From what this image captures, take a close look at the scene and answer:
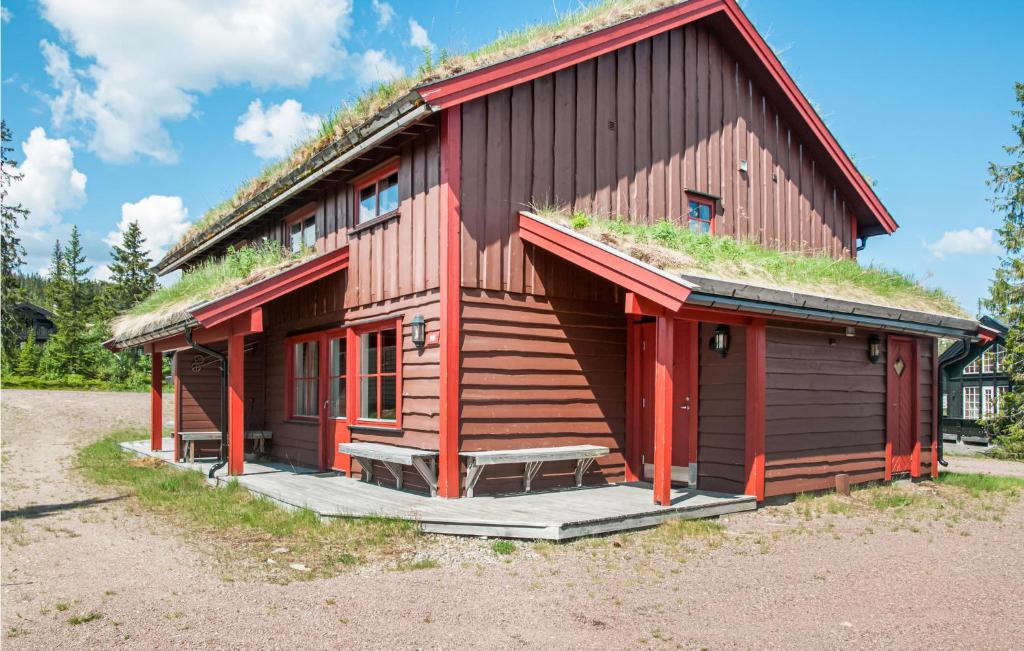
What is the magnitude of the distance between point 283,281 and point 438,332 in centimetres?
253

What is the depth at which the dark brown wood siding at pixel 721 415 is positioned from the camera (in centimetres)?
871

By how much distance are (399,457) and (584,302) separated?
122 inches

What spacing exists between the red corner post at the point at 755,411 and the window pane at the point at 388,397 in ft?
14.1

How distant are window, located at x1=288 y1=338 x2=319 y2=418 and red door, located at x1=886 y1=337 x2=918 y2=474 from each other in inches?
335

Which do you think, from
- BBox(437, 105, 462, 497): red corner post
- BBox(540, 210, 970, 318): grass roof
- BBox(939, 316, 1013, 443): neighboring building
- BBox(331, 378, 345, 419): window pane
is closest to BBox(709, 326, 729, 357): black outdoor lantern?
BBox(540, 210, 970, 318): grass roof

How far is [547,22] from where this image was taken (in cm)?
1036

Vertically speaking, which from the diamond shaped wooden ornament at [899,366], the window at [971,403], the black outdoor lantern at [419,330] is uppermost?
the black outdoor lantern at [419,330]

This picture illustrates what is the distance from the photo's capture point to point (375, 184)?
407 inches

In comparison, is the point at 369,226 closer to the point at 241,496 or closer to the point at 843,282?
the point at 241,496

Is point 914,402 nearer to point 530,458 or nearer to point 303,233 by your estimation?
point 530,458

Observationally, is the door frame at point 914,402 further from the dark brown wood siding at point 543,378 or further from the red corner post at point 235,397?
the red corner post at point 235,397

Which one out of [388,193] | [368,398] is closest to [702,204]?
[388,193]

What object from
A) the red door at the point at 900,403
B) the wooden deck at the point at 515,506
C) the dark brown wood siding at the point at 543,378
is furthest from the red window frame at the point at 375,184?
the red door at the point at 900,403

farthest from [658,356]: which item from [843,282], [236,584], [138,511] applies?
[138,511]
